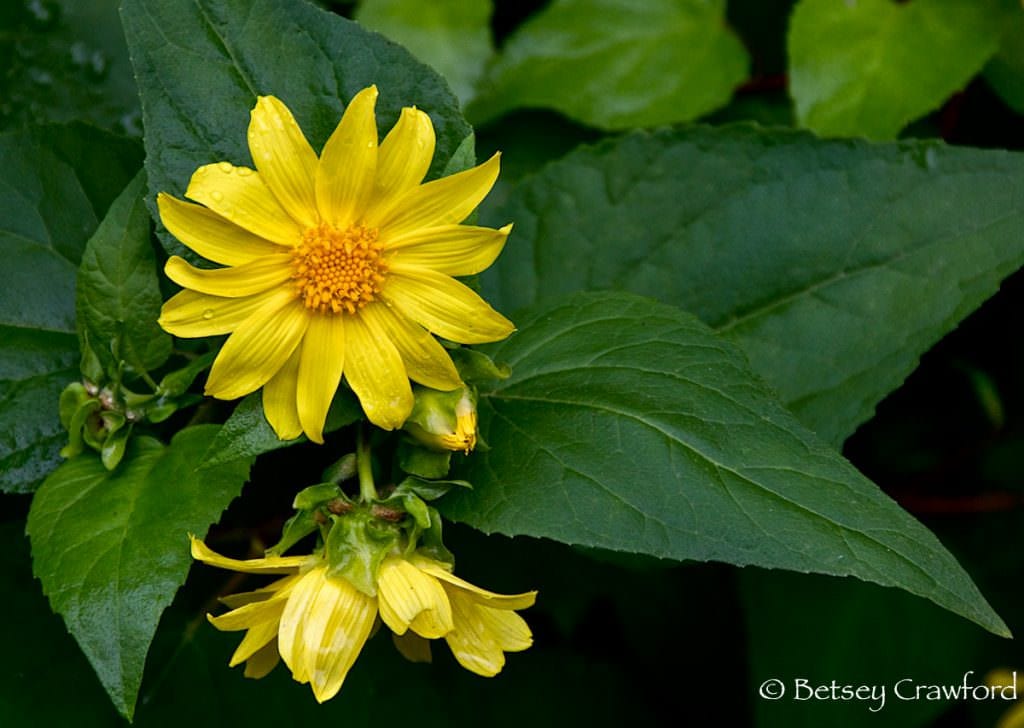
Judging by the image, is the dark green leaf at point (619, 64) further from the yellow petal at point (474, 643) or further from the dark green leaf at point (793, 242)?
the yellow petal at point (474, 643)

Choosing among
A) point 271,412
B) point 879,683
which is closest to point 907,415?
point 879,683

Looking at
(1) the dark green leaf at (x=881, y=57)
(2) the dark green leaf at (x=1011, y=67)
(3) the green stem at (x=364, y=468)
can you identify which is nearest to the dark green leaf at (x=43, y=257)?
(3) the green stem at (x=364, y=468)

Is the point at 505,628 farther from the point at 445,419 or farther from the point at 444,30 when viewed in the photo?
the point at 444,30

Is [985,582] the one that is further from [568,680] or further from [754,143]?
[754,143]

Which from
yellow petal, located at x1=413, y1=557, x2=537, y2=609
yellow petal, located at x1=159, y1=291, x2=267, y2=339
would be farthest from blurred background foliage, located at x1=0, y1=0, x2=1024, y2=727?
yellow petal, located at x1=159, y1=291, x2=267, y2=339

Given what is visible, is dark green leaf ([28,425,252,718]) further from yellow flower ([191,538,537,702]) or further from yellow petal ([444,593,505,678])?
yellow petal ([444,593,505,678])

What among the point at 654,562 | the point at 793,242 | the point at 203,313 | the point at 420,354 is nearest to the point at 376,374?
the point at 420,354

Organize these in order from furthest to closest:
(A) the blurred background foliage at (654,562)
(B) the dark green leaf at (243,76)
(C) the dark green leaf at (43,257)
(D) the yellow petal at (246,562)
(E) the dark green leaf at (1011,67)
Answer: (E) the dark green leaf at (1011,67) → (A) the blurred background foliage at (654,562) → (C) the dark green leaf at (43,257) → (B) the dark green leaf at (243,76) → (D) the yellow petal at (246,562)
